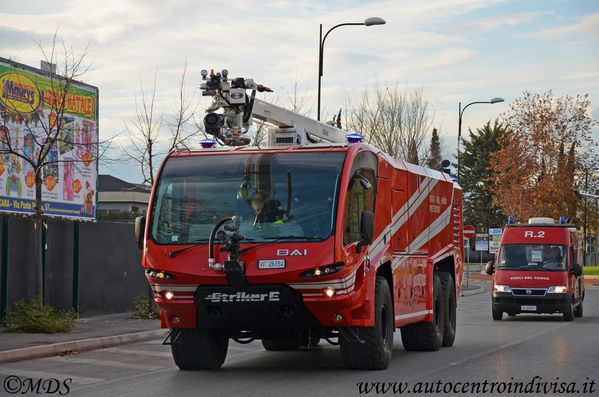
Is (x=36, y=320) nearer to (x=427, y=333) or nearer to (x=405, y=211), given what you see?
(x=427, y=333)

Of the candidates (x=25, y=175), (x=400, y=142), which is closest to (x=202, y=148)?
(x=25, y=175)

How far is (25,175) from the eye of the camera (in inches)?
824

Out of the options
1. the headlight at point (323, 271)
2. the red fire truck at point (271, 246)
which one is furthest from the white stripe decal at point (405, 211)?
the headlight at point (323, 271)

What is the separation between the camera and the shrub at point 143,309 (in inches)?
862

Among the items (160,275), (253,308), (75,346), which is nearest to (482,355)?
(253,308)

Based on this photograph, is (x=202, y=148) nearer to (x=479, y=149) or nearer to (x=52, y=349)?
(x=52, y=349)

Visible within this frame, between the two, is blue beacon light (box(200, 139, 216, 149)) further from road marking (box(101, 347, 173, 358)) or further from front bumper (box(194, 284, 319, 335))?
road marking (box(101, 347, 173, 358))

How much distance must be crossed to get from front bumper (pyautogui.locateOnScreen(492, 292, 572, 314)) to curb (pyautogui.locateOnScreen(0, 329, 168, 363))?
31.1 feet

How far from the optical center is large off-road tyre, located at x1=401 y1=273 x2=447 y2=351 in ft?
51.0

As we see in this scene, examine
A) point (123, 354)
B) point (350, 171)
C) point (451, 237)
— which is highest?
point (350, 171)

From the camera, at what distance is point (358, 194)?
40.1 feet

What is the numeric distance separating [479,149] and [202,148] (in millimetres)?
80693

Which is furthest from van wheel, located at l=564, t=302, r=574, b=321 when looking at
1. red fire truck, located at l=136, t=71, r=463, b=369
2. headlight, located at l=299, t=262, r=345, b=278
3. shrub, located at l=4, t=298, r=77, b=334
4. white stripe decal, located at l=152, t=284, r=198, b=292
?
white stripe decal, located at l=152, t=284, r=198, b=292

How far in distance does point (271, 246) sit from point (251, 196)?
824 millimetres
